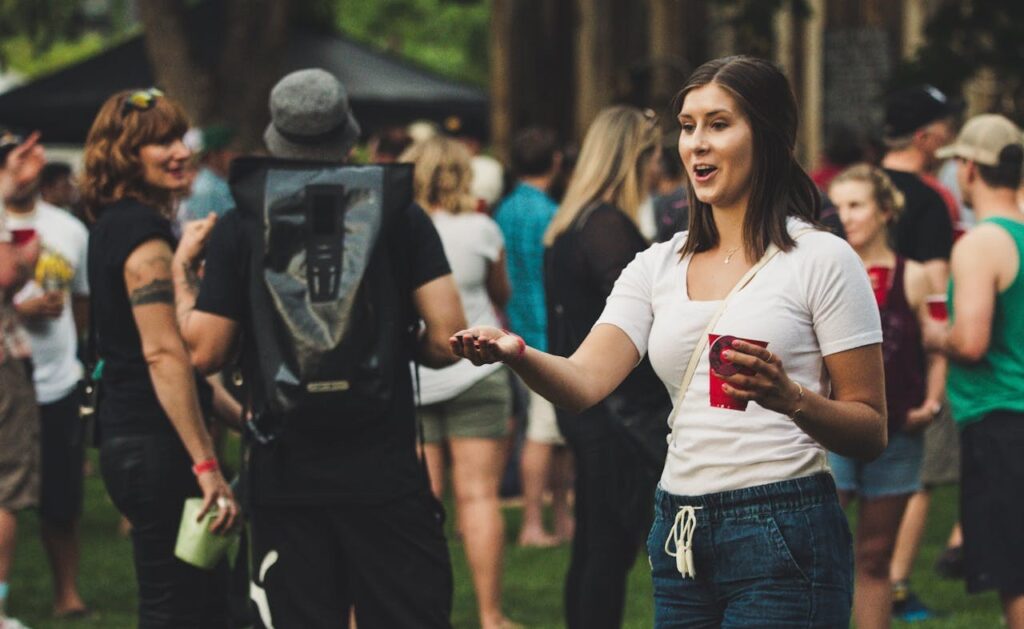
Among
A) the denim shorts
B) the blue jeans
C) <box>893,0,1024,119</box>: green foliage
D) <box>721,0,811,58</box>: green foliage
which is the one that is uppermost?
<box>721,0,811,58</box>: green foliage

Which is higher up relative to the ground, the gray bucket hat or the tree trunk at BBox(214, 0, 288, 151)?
the tree trunk at BBox(214, 0, 288, 151)

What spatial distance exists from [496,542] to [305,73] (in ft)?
9.56

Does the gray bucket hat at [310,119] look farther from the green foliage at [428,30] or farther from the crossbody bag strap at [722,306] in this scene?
the green foliage at [428,30]

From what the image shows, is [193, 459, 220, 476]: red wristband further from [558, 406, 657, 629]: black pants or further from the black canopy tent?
the black canopy tent

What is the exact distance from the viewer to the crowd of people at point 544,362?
3592 millimetres

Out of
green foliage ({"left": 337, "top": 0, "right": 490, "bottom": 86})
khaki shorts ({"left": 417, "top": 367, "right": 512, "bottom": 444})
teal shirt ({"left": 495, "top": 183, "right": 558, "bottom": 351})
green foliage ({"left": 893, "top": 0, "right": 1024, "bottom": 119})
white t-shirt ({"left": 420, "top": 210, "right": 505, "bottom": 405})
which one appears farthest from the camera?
green foliage ({"left": 337, "top": 0, "right": 490, "bottom": 86})

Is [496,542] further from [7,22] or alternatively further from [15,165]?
[7,22]

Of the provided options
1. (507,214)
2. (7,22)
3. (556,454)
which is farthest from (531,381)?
(7,22)

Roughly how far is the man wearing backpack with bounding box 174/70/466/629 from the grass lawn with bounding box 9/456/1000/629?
295 cm

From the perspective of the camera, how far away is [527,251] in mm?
9219

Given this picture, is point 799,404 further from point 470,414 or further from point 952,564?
point 952,564

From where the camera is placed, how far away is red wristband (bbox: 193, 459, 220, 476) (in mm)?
4965

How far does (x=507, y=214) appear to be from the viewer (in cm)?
922

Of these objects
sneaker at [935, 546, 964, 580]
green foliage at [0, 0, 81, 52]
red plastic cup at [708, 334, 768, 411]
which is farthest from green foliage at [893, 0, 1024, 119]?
green foliage at [0, 0, 81, 52]
